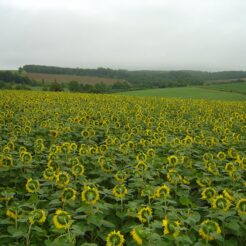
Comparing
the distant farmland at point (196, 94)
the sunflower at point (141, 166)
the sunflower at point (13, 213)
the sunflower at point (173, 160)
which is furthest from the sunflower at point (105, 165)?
the distant farmland at point (196, 94)

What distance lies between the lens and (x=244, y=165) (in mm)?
4828

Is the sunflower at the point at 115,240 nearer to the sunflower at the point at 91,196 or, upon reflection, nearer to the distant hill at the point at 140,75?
the sunflower at the point at 91,196

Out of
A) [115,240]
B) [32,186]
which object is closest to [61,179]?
[32,186]

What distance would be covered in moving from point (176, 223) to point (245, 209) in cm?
71

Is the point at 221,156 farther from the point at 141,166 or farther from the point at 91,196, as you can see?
the point at 91,196

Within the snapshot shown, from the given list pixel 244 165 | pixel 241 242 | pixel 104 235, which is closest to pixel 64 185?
pixel 104 235

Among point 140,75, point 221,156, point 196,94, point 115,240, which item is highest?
point 115,240

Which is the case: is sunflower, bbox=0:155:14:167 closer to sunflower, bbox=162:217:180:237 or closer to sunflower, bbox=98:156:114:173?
sunflower, bbox=98:156:114:173

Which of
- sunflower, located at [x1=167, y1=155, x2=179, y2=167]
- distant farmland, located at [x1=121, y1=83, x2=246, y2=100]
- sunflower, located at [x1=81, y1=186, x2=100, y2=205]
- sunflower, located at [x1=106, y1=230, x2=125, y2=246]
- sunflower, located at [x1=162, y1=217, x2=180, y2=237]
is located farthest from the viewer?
distant farmland, located at [x1=121, y1=83, x2=246, y2=100]

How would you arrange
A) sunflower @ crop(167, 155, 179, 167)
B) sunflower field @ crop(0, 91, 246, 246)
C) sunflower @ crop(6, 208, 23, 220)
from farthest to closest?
sunflower @ crop(167, 155, 179, 167), sunflower @ crop(6, 208, 23, 220), sunflower field @ crop(0, 91, 246, 246)

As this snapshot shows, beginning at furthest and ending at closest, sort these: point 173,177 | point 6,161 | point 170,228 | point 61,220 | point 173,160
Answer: point 173,160 < point 6,161 < point 173,177 < point 61,220 < point 170,228

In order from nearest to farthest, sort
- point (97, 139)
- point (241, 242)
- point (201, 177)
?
point (241, 242) < point (201, 177) < point (97, 139)

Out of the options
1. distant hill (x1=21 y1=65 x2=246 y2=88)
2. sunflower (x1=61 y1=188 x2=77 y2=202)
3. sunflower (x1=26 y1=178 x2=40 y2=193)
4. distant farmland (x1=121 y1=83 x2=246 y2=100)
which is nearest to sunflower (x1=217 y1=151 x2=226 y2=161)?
sunflower (x1=61 y1=188 x2=77 y2=202)

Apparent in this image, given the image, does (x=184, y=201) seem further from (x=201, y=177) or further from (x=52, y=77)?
(x=52, y=77)
